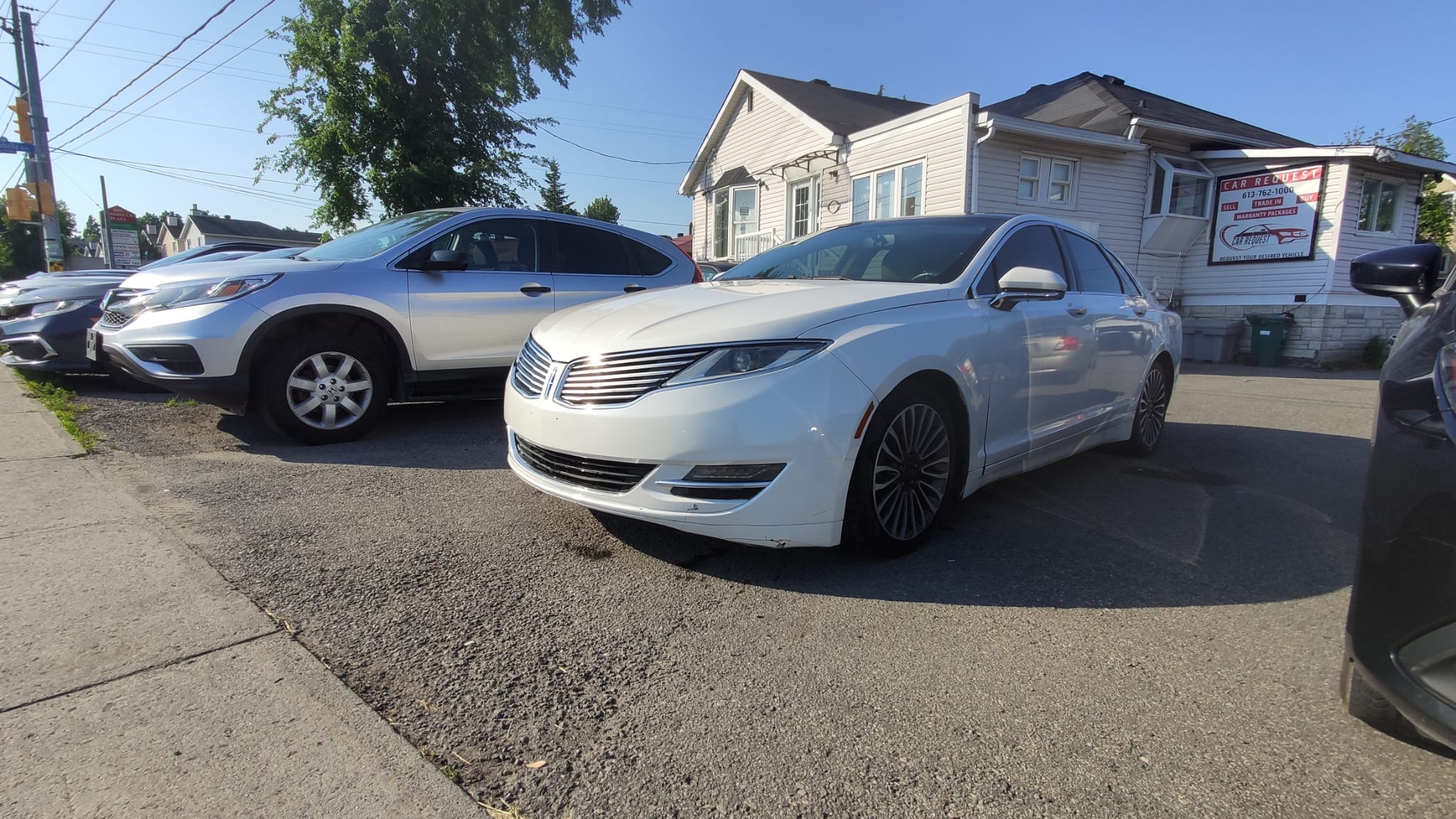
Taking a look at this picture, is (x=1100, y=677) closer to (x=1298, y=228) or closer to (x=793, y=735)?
(x=793, y=735)

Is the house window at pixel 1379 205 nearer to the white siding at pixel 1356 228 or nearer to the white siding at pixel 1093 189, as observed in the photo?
the white siding at pixel 1356 228

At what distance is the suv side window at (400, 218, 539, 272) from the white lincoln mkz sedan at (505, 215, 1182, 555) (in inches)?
87.6

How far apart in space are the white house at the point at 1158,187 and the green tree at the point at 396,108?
7649 millimetres

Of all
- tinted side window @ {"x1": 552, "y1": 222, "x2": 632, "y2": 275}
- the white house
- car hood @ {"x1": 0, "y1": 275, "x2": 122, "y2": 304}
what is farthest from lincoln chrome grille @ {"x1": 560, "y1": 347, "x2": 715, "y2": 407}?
the white house

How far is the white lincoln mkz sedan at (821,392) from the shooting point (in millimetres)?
2738

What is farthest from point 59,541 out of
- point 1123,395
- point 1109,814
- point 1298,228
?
point 1298,228

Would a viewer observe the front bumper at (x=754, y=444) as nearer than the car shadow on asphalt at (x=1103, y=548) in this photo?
Yes

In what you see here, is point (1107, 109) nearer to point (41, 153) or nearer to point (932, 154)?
point (932, 154)

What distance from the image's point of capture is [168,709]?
202 centimetres

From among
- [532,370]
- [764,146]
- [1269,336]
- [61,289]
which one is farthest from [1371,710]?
[764,146]

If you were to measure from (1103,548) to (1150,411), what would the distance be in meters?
2.35

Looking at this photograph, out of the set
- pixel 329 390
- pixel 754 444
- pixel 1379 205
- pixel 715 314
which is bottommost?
pixel 329 390

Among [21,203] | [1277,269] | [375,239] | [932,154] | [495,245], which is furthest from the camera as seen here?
[21,203]

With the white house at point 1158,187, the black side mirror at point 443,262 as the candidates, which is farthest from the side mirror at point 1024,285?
the white house at point 1158,187
